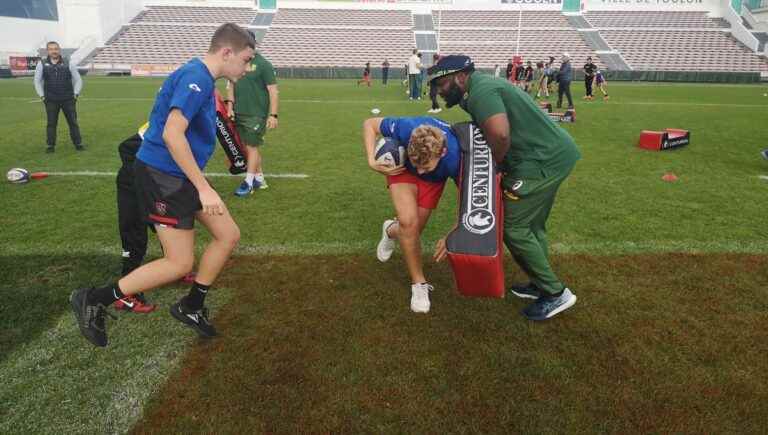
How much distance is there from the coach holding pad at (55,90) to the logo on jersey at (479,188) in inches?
371

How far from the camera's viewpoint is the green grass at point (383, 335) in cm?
268

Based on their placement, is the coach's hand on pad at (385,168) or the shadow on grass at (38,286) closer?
the shadow on grass at (38,286)

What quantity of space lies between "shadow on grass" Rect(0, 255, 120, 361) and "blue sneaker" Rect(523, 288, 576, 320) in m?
3.56

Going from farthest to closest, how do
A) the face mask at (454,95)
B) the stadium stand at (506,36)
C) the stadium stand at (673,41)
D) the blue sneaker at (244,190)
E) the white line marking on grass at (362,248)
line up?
the stadium stand at (506,36)
the stadium stand at (673,41)
the blue sneaker at (244,190)
the white line marking on grass at (362,248)
the face mask at (454,95)

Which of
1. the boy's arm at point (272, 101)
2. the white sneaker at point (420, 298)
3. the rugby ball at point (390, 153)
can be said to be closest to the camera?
the rugby ball at point (390, 153)

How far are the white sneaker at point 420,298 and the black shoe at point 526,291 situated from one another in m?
0.78

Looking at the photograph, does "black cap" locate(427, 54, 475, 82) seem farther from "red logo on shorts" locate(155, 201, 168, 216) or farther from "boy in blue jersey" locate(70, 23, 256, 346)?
"red logo on shorts" locate(155, 201, 168, 216)

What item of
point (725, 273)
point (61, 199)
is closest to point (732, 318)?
point (725, 273)

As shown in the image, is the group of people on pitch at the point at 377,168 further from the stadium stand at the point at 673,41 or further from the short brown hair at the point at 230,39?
the stadium stand at the point at 673,41

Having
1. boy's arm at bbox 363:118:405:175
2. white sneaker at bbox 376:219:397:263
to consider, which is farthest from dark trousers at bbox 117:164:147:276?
white sneaker at bbox 376:219:397:263

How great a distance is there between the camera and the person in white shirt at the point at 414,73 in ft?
66.7

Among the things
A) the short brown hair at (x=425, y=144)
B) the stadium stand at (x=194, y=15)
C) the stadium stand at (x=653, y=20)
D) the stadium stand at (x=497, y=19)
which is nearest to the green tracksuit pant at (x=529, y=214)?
the short brown hair at (x=425, y=144)

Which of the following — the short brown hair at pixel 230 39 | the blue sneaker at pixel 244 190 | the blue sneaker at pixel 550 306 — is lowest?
the blue sneaker at pixel 550 306

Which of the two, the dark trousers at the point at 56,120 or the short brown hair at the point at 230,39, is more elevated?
the short brown hair at the point at 230,39
